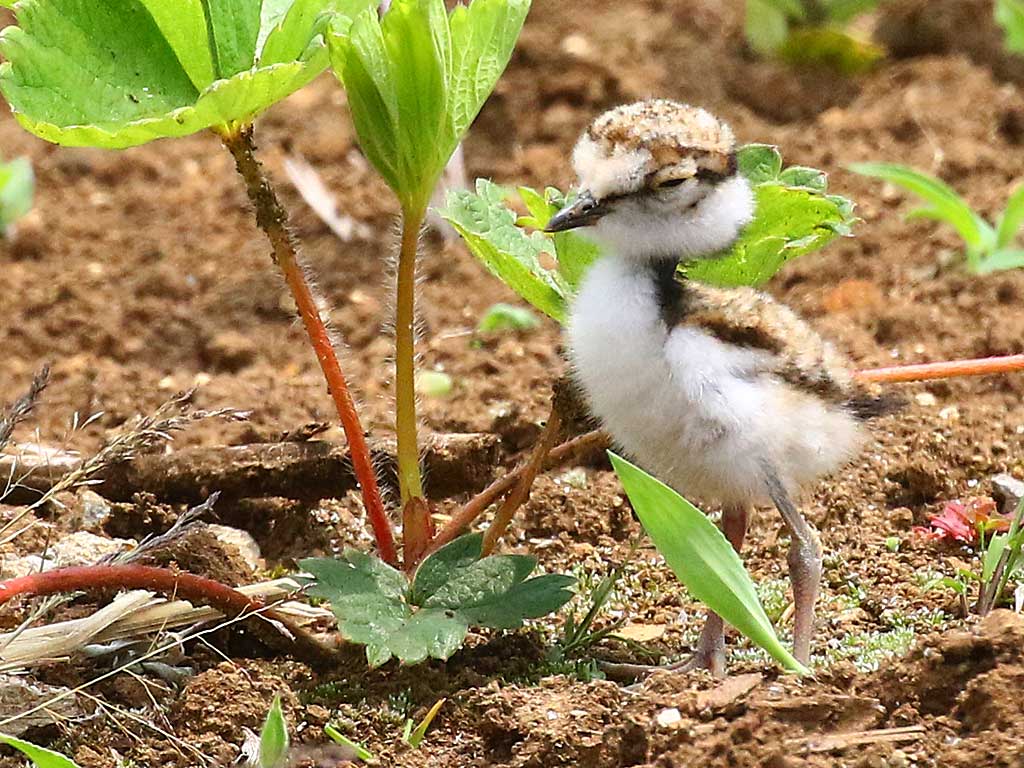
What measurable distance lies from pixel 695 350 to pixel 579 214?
374mm

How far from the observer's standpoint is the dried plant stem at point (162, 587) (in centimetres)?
271

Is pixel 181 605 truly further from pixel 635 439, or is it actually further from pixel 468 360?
pixel 468 360

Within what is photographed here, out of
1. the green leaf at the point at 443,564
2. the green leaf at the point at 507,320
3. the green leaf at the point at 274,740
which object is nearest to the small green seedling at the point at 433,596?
the green leaf at the point at 443,564

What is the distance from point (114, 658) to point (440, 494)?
92 cm

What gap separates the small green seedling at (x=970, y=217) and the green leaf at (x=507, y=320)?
3.58ft

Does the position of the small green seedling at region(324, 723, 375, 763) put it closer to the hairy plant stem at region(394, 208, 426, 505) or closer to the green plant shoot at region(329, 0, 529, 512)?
the hairy plant stem at region(394, 208, 426, 505)

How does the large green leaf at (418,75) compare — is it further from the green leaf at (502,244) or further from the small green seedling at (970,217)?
the small green seedling at (970,217)

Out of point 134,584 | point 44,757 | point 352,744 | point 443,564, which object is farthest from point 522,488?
point 44,757

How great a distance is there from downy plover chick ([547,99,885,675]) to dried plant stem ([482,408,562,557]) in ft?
0.47

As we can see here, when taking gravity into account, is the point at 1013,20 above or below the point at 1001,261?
above

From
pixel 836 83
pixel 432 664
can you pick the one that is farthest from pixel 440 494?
pixel 836 83

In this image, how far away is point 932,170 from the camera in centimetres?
541

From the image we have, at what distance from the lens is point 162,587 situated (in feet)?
9.27

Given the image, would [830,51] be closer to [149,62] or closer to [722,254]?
[722,254]
